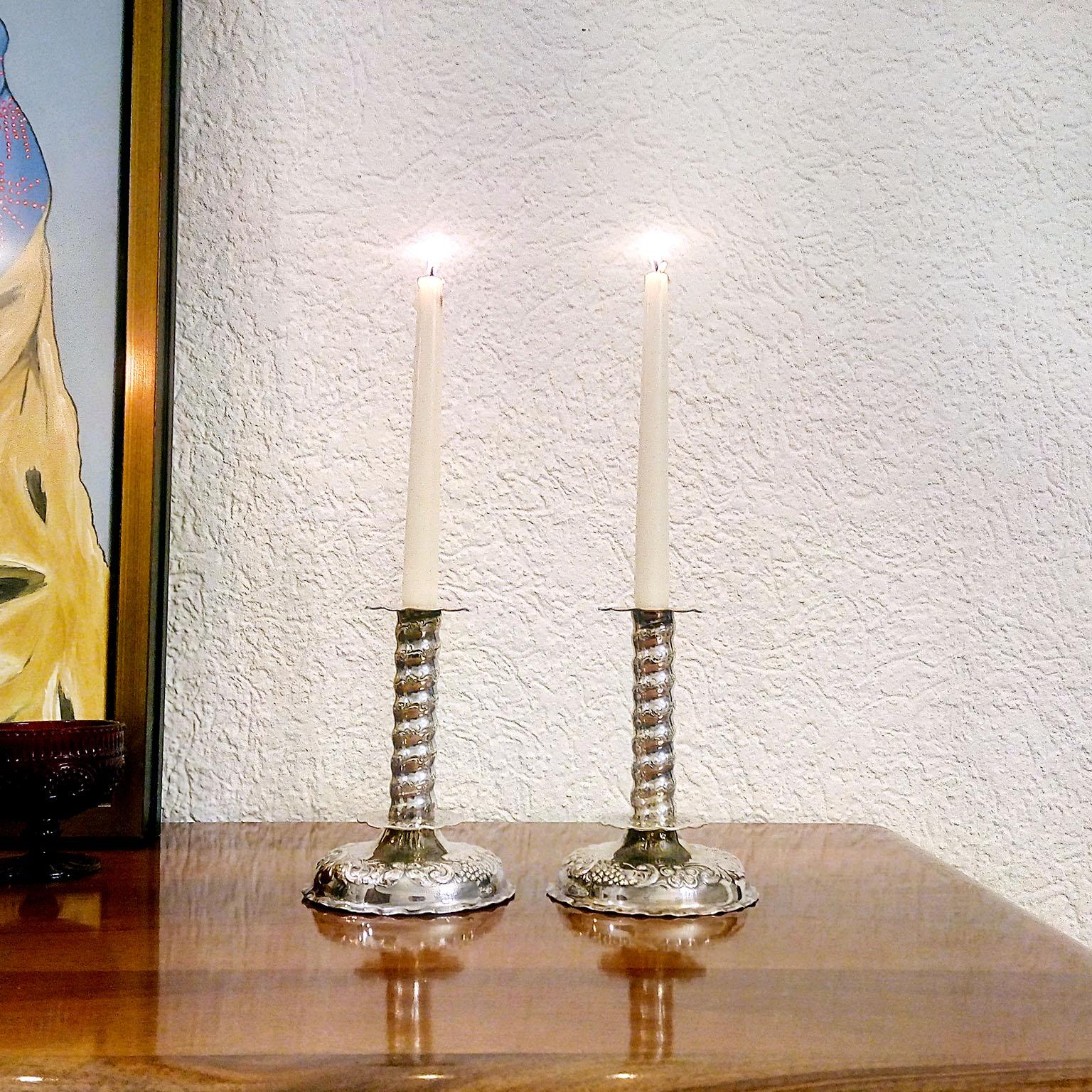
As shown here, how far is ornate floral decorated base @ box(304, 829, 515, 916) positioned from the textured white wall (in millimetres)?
218

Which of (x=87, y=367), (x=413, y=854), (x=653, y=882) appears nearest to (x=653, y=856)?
(x=653, y=882)

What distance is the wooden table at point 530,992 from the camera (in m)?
0.36

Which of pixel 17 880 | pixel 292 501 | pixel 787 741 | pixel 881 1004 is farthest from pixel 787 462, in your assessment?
pixel 17 880

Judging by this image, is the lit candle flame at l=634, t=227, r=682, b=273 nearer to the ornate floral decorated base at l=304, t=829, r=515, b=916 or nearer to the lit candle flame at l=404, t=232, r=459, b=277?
the lit candle flame at l=404, t=232, r=459, b=277

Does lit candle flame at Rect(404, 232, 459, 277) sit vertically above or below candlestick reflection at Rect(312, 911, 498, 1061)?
above

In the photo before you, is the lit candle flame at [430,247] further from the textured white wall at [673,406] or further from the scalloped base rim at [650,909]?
the scalloped base rim at [650,909]

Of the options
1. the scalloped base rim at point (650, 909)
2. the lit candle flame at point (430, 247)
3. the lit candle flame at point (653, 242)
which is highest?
the lit candle flame at point (653, 242)

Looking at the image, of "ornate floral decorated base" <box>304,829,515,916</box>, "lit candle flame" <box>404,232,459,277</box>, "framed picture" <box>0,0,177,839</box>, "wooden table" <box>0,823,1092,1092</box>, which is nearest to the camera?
"wooden table" <box>0,823,1092,1092</box>

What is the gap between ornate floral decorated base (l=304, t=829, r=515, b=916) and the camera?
533mm

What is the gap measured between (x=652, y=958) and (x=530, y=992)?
0.07 meters

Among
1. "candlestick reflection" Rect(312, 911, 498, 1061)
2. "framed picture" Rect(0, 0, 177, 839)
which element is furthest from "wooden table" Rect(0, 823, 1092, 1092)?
"framed picture" Rect(0, 0, 177, 839)

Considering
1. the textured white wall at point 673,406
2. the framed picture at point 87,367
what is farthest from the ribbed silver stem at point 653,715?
the framed picture at point 87,367

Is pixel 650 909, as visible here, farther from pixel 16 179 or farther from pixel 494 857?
pixel 16 179

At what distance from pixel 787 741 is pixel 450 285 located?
0.42 metres
